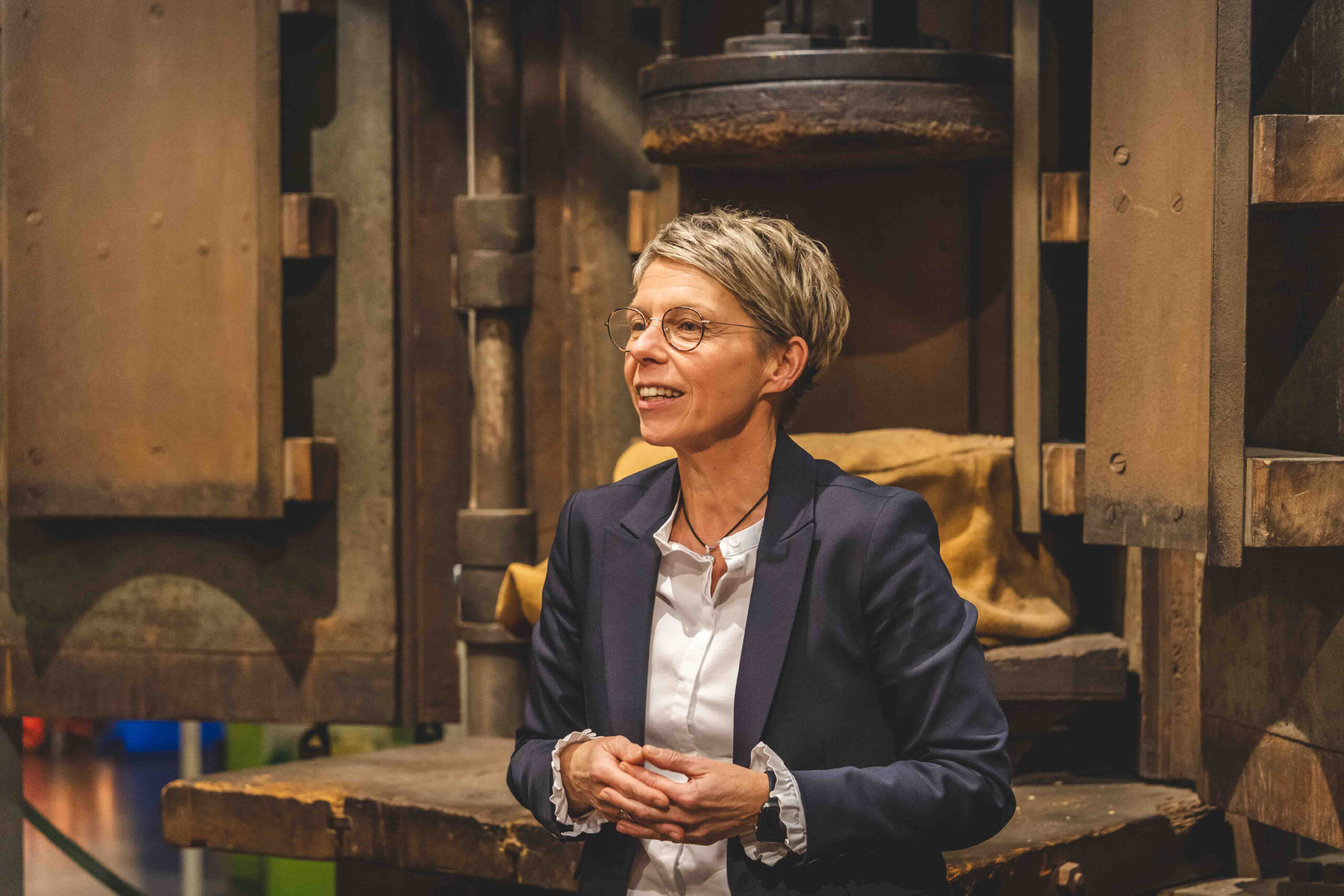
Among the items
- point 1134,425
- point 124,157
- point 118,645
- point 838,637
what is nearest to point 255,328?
point 124,157

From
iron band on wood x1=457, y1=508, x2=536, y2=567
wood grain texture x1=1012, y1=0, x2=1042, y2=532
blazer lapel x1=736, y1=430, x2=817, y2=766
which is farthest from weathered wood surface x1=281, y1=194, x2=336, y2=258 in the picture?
blazer lapel x1=736, y1=430, x2=817, y2=766

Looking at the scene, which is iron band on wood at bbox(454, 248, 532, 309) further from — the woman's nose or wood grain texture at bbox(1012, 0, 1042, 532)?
the woman's nose

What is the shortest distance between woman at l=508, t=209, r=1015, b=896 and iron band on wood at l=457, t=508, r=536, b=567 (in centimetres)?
168

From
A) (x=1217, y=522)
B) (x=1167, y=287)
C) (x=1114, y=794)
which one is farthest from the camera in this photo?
(x=1114, y=794)

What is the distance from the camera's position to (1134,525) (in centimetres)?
263

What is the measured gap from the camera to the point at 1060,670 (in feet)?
Result: 10.1

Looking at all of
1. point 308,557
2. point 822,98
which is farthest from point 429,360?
point 822,98

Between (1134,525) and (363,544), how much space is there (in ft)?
6.01

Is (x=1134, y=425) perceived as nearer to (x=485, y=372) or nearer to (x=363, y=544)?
(x=485, y=372)

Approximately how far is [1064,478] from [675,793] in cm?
175

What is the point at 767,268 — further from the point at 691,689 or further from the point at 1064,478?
the point at 1064,478

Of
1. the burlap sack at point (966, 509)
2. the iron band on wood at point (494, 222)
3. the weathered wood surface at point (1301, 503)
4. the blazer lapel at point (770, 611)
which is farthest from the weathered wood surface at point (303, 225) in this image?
the weathered wood surface at point (1301, 503)

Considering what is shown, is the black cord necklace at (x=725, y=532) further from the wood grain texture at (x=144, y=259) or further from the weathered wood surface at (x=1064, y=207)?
the wood grain texture at (x=144, y=259)

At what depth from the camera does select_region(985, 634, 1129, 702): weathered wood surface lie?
306 centimetres
